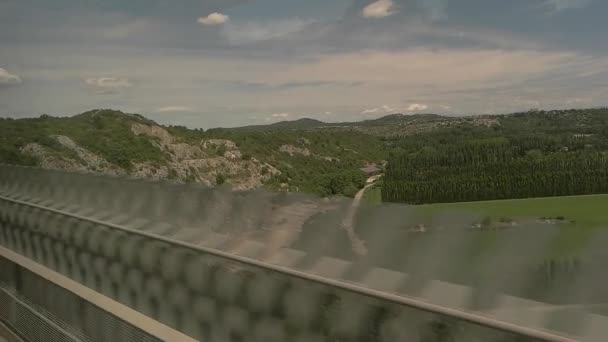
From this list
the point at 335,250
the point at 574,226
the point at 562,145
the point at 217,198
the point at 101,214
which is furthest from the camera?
the point at 562,145

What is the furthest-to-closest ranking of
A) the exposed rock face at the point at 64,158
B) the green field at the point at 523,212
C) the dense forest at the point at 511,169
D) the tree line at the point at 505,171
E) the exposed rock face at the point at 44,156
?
the dense forest at the point at 511,169 < the tree line at the point at 505,171 < the exposed rock face at the point at 44,156 < the exposed rock face at the point at 64,158 < the green field at the point at 523,212

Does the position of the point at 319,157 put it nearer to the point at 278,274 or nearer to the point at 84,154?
the point at 84,154

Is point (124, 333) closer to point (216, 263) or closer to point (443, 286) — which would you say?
point (216, 263)

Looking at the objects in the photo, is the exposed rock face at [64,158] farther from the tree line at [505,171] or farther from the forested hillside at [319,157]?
the tree line at [505,171]

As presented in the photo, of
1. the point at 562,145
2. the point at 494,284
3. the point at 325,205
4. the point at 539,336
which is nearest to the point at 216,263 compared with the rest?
the point at 325,205

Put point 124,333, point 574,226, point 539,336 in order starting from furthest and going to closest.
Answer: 1. point 124,333
2. point 574,226
3. point 539,336

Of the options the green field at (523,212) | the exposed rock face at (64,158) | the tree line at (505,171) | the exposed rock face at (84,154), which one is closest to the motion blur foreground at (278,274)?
the green field at (523,212)

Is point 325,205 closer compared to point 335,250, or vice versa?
point 335,250
